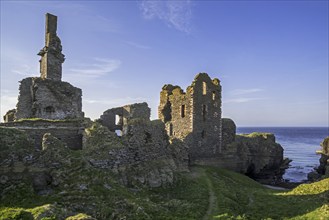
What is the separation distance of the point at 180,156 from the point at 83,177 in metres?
15.9

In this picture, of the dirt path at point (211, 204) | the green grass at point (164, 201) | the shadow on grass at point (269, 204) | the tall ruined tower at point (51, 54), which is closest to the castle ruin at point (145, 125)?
the tall ruined tower at point (51, 54)

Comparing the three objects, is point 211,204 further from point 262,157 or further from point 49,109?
point 262,157

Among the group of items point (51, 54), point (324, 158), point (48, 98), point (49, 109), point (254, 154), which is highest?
point (51, 54)

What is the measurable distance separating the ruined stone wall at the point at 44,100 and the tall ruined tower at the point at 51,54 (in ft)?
9.33

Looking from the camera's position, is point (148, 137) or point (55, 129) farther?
point (148, 137)

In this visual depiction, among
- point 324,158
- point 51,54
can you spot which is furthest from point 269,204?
point 324,158

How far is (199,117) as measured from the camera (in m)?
40.8

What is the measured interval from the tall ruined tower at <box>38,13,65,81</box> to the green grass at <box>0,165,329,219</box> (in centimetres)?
1766

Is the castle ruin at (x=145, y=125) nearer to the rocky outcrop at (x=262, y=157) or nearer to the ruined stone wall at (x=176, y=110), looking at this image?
the ruined stone wall at (x=176, y=110)

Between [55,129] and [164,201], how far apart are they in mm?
10326

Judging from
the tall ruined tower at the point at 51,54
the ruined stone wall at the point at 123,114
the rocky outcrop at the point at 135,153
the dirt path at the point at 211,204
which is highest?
the tall ruined tower at the point at 51,54

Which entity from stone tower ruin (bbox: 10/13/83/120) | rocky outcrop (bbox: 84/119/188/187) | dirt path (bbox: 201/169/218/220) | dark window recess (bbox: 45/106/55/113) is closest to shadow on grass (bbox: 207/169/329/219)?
dirt path (bbox: 201/169/218/220)

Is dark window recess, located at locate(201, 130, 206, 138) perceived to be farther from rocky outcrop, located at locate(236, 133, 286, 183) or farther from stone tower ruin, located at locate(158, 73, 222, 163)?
rocky outcrop, located at locate(236, 133, 286, 183)

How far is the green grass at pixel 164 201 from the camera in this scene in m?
15.2
